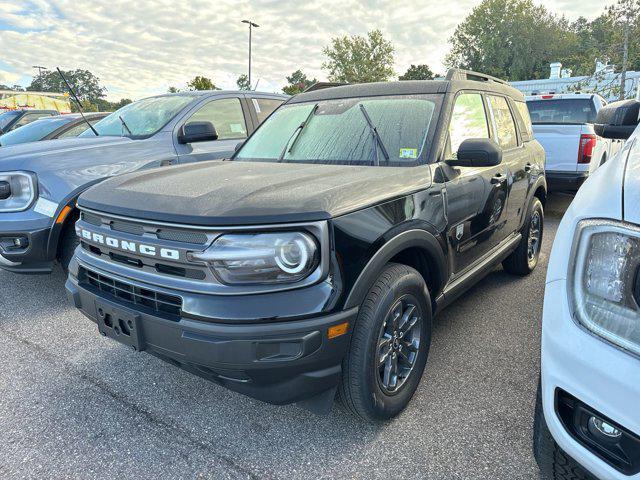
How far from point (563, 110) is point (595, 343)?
8042mm

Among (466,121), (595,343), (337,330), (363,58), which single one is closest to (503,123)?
(466,121)

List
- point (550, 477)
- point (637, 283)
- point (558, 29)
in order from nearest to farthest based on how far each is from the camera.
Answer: point (637, 283), point (550, 477), point (558, 29)

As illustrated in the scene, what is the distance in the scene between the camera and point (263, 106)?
5656 millimetres

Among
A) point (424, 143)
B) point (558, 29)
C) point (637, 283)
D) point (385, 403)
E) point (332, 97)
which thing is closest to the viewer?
point (637, 283)

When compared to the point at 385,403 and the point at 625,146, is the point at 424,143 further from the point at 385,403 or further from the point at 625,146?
the point at 385,403

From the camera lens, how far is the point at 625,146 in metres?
1.94

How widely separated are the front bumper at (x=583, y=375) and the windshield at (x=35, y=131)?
21.6ft

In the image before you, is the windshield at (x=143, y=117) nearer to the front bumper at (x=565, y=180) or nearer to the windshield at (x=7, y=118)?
the front bumper at (x=565, y=180)

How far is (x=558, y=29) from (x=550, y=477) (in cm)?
6225

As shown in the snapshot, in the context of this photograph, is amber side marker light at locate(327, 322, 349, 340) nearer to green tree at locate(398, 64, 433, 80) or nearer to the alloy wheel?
the alloy wheel

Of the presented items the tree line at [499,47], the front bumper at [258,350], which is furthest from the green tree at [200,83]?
the front bumper at [258,350]

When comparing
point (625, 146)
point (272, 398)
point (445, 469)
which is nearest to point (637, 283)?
point (625, 146)

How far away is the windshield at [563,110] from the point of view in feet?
25.3

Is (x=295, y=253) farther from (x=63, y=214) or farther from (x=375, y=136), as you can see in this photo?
(x=63, y=214)
